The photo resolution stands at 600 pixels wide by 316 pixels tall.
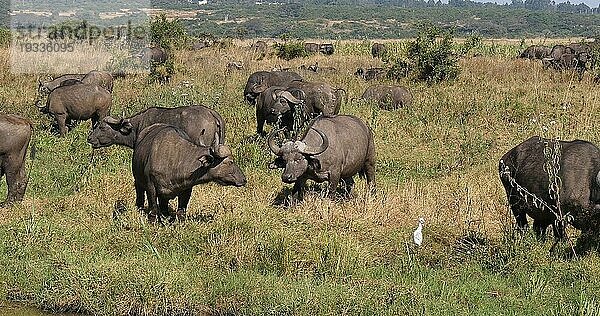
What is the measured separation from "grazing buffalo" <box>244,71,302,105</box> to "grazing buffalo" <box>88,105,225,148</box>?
656cm

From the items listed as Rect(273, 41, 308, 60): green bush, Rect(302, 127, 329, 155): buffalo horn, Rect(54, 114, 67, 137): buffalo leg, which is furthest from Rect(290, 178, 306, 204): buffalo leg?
Rect(273, 41, 308, 60): green bush

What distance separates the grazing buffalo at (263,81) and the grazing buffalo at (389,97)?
182 cm

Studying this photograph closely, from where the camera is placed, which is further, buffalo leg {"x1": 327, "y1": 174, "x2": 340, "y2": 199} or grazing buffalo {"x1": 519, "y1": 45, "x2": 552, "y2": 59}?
grazing buffalo {"x1": 519, "y1": 45, "x2": 552, "y2": 59}

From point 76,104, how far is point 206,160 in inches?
323

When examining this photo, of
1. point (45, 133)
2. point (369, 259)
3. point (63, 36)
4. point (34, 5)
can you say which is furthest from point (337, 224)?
point (34, 5)

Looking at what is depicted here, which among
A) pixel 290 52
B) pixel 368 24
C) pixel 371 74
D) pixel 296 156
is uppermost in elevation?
pixel 296 156

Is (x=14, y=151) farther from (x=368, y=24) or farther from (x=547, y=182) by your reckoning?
(x=368, y=24)

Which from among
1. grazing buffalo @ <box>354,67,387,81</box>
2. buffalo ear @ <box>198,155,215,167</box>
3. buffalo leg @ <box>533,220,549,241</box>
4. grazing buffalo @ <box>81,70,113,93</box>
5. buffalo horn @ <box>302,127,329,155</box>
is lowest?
grazing buffalo @ <box>81,70,113,93</box>

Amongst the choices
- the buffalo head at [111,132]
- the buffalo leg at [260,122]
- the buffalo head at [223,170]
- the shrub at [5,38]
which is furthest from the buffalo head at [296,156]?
the shrub at [5,38]

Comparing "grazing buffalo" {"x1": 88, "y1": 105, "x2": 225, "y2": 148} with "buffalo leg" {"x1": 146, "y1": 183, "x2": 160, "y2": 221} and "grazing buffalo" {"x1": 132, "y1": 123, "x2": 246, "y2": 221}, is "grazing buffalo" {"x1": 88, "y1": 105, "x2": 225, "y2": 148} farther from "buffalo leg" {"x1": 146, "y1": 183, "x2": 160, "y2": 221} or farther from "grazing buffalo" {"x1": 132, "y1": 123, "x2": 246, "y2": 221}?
"buffalo leg" {"x1": 146, "y1": 183, "x2": 160, "y2": 221}

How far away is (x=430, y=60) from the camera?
21062mm

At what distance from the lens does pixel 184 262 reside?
292 inches

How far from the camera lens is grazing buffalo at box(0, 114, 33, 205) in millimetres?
9406

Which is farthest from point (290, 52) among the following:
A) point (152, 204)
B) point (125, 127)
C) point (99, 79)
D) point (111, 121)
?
point (152, 204)
